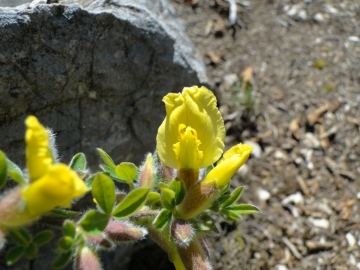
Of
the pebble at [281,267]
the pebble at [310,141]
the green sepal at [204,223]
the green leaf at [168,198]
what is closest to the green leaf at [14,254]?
the green leaf at [168,198]

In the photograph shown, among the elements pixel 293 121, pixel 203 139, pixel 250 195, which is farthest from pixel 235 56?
pixel 203 139

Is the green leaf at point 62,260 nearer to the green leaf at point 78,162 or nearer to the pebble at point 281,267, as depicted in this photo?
the green leaf at point 78,162

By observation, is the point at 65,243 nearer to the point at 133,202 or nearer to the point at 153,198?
the point at 133,202

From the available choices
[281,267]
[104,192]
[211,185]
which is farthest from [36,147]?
[281,267]

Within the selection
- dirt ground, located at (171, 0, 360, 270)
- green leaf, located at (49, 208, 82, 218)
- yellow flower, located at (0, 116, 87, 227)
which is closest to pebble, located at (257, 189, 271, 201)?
dirt ground, located at (171, 0, 360, 270)

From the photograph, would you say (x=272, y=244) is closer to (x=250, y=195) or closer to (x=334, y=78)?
(x=250, y=195)

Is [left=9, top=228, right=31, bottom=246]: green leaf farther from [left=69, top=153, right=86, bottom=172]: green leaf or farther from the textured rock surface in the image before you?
the textured rock surface
